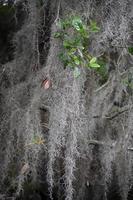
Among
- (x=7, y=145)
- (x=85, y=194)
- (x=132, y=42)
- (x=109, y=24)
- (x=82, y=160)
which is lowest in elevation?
(x=85, y=194)

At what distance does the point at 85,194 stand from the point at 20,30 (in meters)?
1.98

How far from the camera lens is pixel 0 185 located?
9.97 ft

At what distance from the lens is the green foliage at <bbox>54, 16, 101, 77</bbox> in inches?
80.8

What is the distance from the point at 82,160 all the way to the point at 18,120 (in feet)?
3.72

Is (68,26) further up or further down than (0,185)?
further up

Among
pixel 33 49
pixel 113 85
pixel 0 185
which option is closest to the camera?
pixel 33 49

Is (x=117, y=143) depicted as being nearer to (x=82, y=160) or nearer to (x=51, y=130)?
(x=82, y=160)

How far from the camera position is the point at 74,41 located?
2.05 meters

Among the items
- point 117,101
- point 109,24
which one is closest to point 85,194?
point 117,101

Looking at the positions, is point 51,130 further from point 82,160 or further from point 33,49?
point 82,160

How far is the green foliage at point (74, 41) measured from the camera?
205cm

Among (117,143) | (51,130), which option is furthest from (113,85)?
(51,130)

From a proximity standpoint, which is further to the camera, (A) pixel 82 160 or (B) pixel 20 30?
(A) pixel 82 160

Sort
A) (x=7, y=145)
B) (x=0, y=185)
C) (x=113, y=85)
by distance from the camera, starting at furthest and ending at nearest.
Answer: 1. (x=113, y=85)
2. (x=0, y=185)
3. (x=7, y=145)
